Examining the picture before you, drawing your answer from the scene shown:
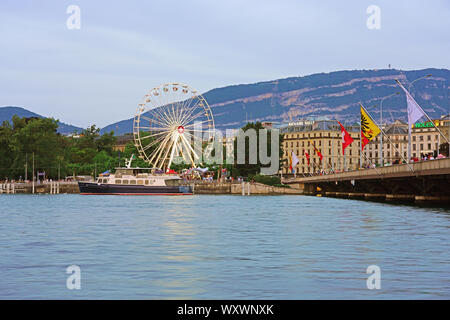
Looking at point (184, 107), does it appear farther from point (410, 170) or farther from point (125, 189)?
point (410, 170)

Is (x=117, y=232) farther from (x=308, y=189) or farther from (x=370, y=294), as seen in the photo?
(x=308, y=189)

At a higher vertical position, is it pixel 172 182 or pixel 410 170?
pixel 410 170

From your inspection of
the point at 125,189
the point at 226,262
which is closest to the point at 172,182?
the point at 125,189

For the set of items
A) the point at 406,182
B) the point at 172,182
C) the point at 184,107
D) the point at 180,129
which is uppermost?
the point at 184,107

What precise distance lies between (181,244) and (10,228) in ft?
51.4

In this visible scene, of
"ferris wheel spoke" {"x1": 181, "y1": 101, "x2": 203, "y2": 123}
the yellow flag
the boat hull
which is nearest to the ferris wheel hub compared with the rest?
"ferris wheel spoke" {"x1": 181, "y1": 101, "x2": 203, "y2": 123}

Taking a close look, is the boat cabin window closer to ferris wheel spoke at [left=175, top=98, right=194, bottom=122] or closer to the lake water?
ferris wheel spoke at [left=175, top=98, right=194, bottom=122]

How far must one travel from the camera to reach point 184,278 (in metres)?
21.8

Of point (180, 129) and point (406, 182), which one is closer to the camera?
point (406, 182)

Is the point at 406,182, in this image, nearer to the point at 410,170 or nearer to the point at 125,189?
the point at 410,170

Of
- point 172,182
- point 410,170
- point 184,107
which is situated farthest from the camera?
point 172,182

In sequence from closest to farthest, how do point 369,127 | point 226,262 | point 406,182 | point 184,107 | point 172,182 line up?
point 226,262, point 369,127, point 406,182, point 184,107, point 172,182

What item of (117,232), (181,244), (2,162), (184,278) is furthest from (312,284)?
(2,162)
